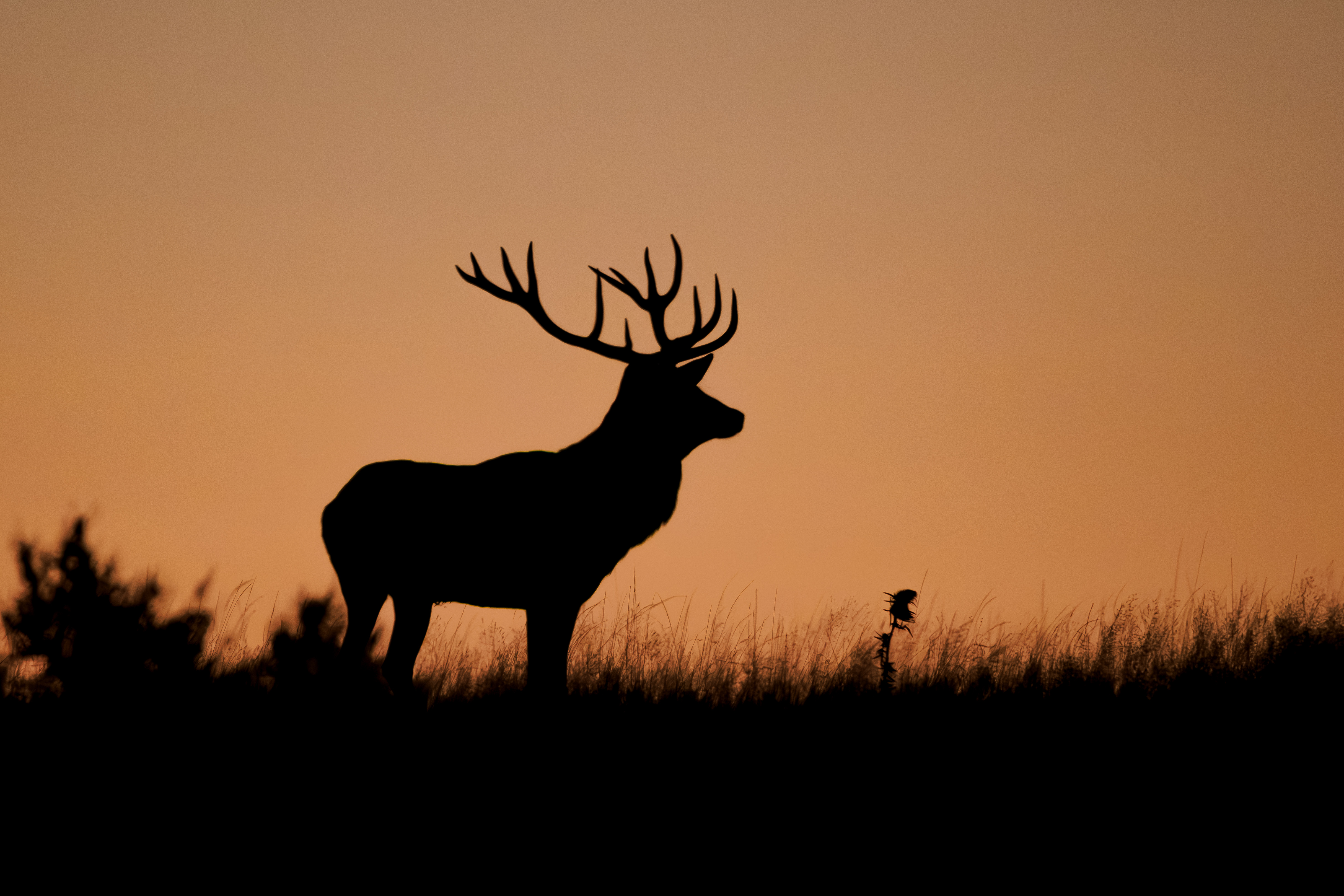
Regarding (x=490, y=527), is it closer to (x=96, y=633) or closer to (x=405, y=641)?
(x=405, y=641)

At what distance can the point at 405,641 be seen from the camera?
262 inches

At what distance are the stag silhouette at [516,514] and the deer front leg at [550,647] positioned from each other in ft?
0.58

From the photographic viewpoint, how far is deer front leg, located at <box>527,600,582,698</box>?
19.9ft

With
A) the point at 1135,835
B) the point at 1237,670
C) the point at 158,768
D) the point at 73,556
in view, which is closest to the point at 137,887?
the point at 158,768

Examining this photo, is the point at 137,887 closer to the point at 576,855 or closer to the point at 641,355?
the point at 576,855

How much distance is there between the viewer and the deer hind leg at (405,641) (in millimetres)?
6523

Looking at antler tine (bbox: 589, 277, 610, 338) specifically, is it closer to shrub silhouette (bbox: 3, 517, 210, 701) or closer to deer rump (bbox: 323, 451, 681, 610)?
deer rump (bbox: 323, 451, 681, 610)

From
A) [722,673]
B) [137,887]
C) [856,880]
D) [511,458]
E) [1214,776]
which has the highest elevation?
[511,458]

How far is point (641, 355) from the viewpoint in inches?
283

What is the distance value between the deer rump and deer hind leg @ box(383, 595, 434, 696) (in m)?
0.05

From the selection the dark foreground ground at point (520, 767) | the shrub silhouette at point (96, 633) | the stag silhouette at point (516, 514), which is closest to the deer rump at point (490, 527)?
the stag silhouette at point (516, 514)

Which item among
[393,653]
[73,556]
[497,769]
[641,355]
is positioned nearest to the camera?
[73,556]

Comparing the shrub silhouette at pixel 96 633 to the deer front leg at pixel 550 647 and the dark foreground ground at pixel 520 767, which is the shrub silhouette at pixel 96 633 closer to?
the dark foreground ground at pixel 520 767

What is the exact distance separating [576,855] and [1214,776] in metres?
2.68
